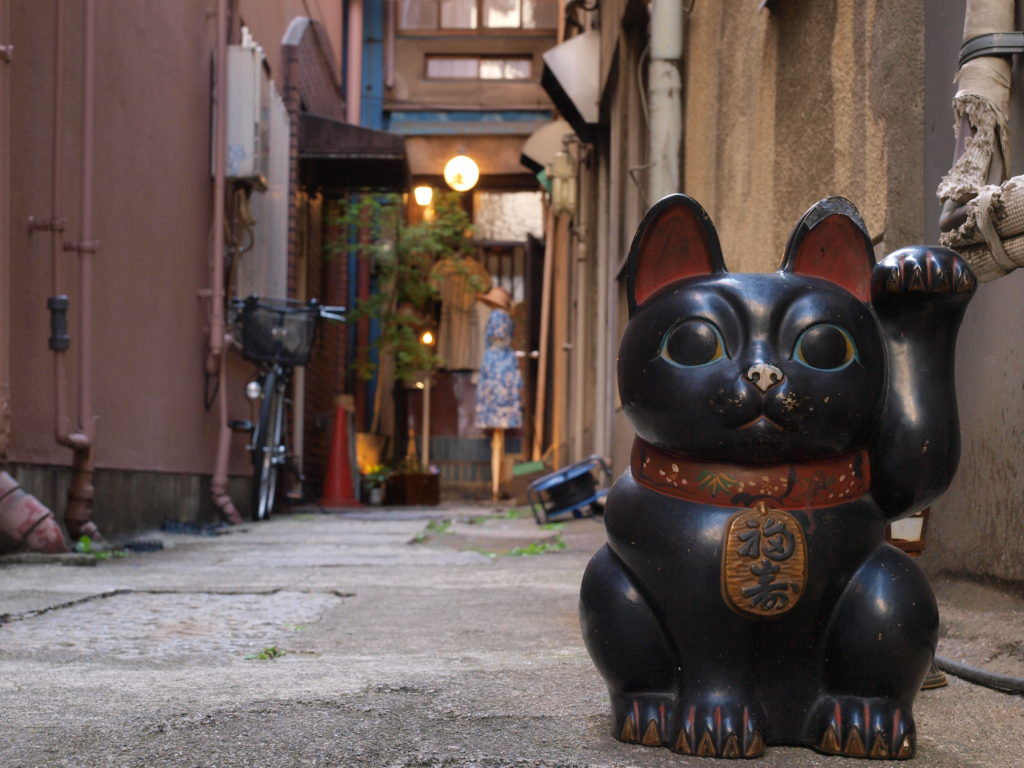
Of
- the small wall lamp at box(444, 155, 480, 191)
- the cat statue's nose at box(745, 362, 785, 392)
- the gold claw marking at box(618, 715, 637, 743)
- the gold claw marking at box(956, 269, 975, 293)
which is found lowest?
the gold claw marking at box(618, 715, 637, 743)

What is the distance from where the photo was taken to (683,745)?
131cm

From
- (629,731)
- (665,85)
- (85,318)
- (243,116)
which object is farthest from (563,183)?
(629,731)

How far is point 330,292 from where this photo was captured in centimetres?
1251

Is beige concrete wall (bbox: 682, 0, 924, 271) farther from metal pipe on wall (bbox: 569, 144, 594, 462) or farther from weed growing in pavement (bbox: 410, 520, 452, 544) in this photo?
metal pipe on wall (bbox: 569, 144, 594, 462)

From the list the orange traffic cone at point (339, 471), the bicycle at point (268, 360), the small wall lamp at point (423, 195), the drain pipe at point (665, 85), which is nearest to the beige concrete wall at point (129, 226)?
the bicycle at point (268, 360)

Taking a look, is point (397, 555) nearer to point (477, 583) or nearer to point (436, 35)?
point (477, 583)

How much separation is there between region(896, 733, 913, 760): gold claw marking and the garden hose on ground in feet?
1.57

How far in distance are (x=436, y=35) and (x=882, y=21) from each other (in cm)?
1284

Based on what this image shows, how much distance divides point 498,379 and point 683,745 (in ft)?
38.7

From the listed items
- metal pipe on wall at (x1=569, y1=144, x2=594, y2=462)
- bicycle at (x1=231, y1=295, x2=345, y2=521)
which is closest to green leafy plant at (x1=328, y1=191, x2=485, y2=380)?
metal pipe on wall at (x1=569, y1=144, x2=594, y2=462)

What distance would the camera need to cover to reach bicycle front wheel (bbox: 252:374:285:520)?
7.37 metres

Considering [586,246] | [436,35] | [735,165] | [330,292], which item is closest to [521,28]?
[436,35]

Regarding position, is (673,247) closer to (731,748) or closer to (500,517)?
(731,748)

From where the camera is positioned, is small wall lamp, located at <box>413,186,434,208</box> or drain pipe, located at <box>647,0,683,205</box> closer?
drain pipe, located at <box>647,0,683,205</box>
